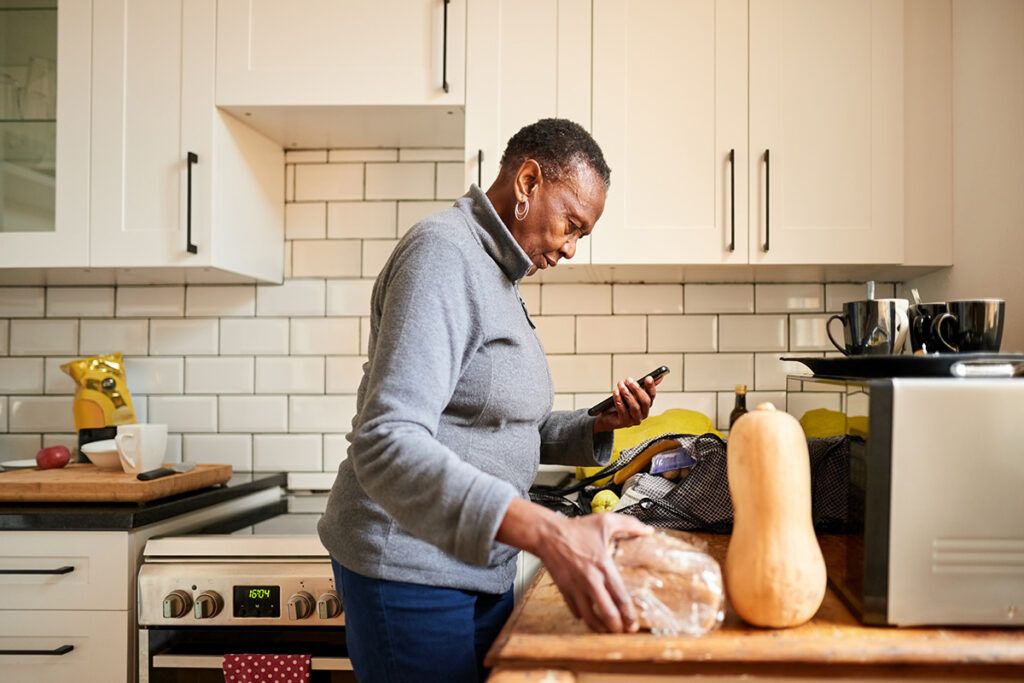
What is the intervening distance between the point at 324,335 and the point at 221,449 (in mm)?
416

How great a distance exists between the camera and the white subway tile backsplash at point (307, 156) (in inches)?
79.6

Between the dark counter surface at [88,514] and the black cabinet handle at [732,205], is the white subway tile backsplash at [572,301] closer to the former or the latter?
the black cabinet handle at [732,205]

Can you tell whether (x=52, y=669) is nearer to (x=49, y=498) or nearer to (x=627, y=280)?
(x=49, y=498)

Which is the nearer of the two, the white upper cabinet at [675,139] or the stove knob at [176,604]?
the stove knob at [176,604]

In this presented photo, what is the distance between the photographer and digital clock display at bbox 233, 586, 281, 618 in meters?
1.37

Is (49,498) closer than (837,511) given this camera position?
No

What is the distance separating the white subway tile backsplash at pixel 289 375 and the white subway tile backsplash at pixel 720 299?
916 millimetres

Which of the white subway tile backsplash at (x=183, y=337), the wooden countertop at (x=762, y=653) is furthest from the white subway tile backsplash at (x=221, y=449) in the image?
the wooden countertop at (x=762, y=653)

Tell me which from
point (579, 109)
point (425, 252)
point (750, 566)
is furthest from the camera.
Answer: point (579, 109)

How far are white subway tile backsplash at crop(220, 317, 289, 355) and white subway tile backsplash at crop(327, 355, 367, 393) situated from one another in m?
0.14

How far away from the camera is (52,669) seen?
1.39 metres

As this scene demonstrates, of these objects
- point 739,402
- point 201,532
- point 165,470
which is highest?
point 739,402

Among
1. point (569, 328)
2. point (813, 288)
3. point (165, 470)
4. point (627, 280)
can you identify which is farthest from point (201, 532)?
point (813, 288)

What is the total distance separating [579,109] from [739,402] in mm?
831
